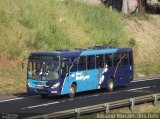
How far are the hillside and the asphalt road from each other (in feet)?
14.2

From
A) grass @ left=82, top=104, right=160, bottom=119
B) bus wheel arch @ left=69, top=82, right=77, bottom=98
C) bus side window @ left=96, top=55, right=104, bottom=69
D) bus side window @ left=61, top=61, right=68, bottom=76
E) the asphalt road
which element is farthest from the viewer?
bus side window @ left=96, top=55, right=104, bottom=69

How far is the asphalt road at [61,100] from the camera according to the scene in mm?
27188

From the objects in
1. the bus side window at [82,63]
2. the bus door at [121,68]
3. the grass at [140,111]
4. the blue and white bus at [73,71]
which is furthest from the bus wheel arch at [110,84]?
the grass at [140,111]

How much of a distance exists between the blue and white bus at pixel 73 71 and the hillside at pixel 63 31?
421 centimetres

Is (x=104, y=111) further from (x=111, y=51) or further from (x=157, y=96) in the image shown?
(x=111, y=51)

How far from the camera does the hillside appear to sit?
1689 inches

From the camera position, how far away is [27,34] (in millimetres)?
46500

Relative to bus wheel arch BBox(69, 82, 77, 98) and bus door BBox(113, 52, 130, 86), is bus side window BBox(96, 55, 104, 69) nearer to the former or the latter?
bus door BBox(113, 52, 130, 86)

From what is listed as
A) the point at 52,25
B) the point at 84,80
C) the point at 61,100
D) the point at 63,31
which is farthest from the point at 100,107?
the point at 63,31

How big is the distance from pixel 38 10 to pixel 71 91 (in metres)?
19.7

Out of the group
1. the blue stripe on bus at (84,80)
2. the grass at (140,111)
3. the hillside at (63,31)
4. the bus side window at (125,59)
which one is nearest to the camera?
the grass at (140,111)

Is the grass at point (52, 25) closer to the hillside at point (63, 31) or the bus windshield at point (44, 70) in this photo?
the hillside at point (63, 31)

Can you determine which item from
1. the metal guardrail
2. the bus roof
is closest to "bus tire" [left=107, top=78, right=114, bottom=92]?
the bus roof

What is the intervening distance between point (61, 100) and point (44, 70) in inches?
77.4
